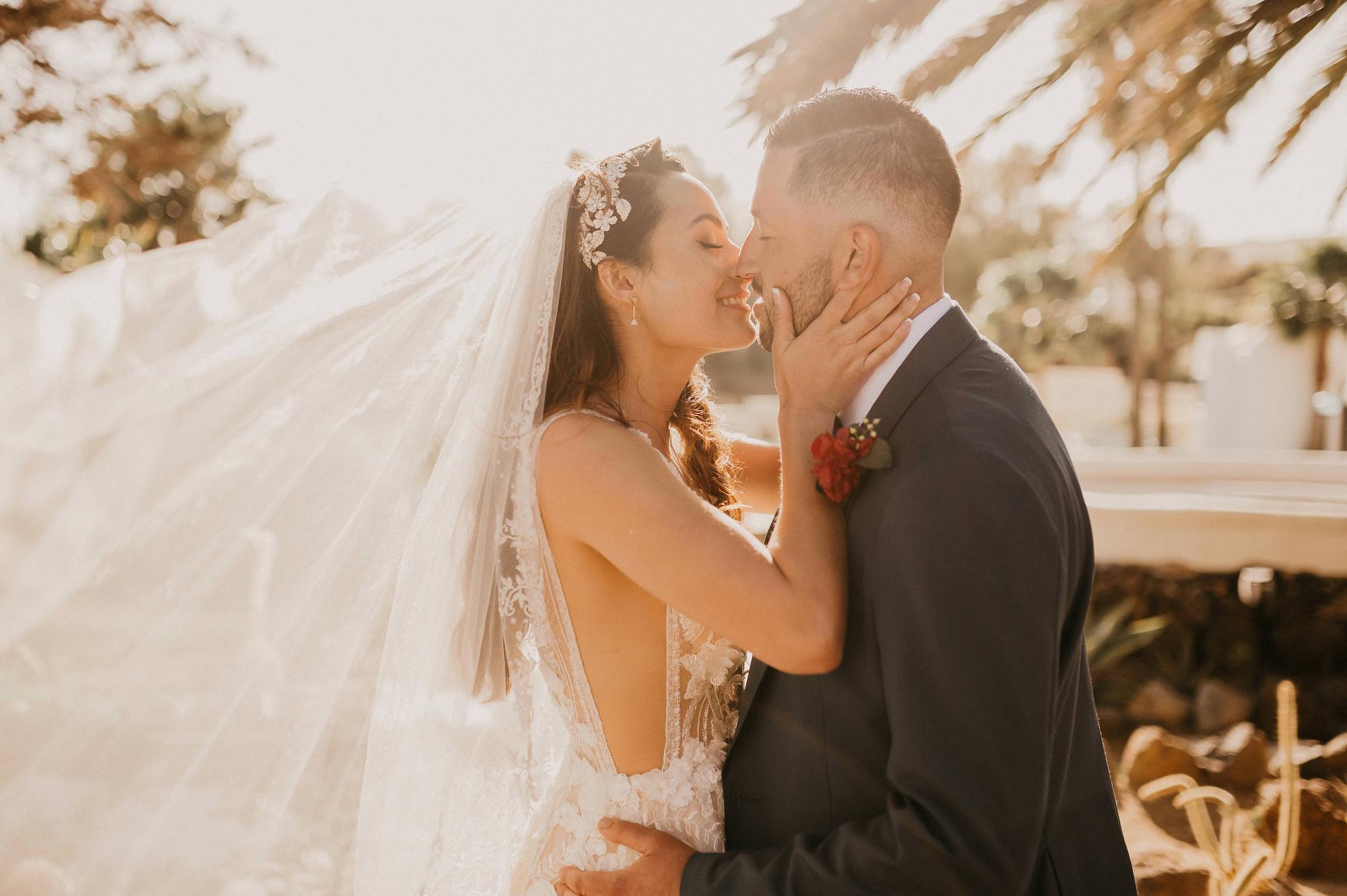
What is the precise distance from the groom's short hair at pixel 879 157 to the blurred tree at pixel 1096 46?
2.70 metres

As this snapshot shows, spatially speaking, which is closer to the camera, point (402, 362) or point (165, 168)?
point (402, 362)

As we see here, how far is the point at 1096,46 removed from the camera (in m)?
4.93

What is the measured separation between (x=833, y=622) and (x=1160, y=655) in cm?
641

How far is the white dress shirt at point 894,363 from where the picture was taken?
7.16 ft

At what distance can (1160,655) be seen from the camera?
7.48 meters

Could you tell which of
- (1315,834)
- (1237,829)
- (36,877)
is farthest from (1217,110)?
(36,877)

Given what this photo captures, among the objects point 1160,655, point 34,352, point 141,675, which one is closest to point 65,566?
point 141,675

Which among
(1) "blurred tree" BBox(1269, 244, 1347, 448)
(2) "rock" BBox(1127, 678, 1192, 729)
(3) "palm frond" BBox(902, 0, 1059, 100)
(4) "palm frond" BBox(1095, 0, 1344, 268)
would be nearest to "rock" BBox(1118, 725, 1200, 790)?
(2) "rock" BBox(1127, 678, 1192, 729)

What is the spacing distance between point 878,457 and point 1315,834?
13.5ft

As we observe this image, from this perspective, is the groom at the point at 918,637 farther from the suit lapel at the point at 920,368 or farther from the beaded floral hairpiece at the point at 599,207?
the beaded floral hairpiece at the point at 599,207

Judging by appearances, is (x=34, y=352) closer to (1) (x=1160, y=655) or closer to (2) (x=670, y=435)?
(2) (x=670, y=435)

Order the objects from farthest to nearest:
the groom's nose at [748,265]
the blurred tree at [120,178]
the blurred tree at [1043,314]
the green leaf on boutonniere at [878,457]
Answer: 1. the blurred tree at [1043,314]
2. the blurred tree at [120,178]
3. the groom's nose at [748,265]
4. the green leaf on boutonniere at [878,457]

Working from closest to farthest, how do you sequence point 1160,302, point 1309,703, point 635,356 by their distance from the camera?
point 635,356, point 1309,703, point 1160,302

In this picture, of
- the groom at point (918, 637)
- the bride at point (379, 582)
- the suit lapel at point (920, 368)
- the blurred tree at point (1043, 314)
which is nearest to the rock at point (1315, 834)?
the groom at point (918, 637)
